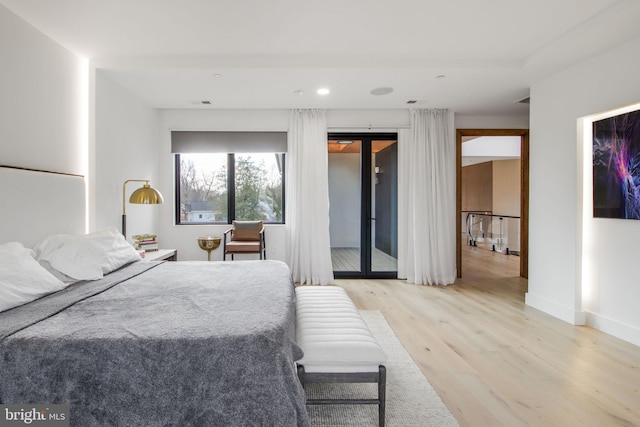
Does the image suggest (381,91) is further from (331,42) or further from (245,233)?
(245,233)

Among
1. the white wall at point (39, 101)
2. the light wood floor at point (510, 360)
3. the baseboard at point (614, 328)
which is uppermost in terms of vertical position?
the white wall at point (39, 101)

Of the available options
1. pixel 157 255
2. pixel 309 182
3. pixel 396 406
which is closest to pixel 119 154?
pixel 157 255

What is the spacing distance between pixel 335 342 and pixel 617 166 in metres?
2.99

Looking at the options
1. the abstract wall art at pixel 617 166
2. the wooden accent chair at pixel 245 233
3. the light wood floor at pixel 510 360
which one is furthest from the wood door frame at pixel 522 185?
the wooden accent chair at pixel 245 233

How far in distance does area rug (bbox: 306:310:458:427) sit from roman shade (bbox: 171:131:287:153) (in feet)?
11.3

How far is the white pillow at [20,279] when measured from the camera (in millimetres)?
1775

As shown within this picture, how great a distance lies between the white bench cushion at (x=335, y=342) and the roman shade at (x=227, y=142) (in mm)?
3176

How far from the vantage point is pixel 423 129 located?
4.84 meters

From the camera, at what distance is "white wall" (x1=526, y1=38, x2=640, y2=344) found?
9.41ft

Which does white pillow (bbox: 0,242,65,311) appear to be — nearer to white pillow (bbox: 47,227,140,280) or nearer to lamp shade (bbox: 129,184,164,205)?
white pillow (bbox: 47,227,140,280)

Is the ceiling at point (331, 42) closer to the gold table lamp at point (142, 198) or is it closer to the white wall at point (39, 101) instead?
the white wall at point (39, 101)

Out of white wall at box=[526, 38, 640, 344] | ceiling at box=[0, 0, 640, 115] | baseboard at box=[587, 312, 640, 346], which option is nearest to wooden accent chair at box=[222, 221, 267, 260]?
ceiling at box=[0, 0, 640, 115]

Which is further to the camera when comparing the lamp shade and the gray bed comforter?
the lamp shade

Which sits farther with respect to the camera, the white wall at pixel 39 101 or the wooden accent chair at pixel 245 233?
the wooden accent chair at pixel 245 233
